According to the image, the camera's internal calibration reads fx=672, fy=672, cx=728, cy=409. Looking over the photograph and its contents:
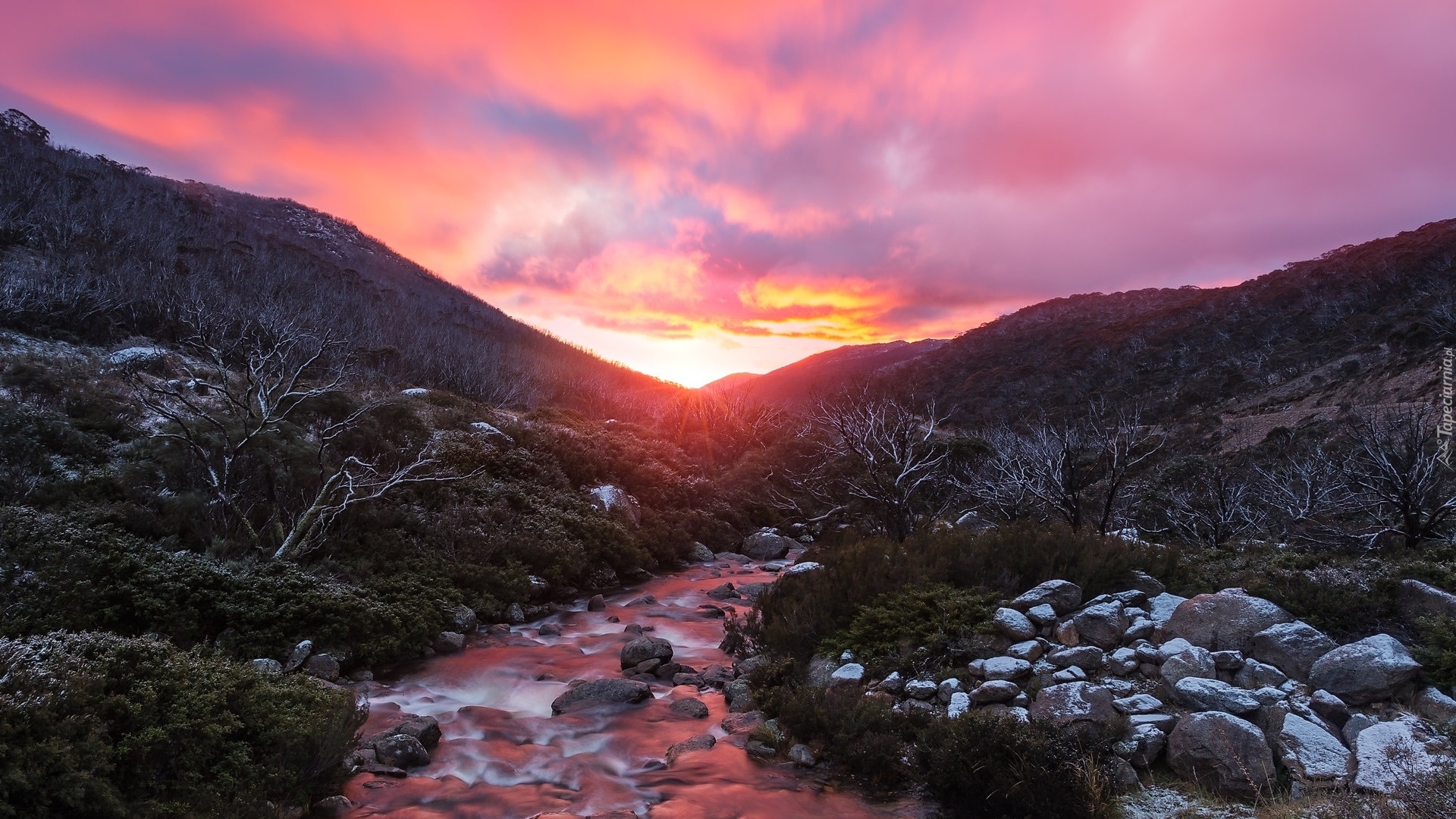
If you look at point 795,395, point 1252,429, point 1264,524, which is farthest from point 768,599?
point 795,395

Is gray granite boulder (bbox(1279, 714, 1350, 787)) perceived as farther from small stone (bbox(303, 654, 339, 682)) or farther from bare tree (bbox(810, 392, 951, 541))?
small stone (bbox(303, 654, 339, 682))

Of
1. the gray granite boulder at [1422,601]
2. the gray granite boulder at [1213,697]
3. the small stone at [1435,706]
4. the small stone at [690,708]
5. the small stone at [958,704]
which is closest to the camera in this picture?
the small stone at [1435,706]

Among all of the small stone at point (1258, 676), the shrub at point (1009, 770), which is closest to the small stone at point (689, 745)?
the shrub at point (1009, 770)

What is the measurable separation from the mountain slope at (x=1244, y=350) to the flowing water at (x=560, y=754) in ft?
93.6

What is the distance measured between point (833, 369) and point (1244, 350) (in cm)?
5191

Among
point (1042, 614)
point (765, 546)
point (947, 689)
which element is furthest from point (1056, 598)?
point (765, 546)

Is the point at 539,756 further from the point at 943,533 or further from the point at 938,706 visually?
the point at 943,533

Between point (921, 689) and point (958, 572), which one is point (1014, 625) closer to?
point (921, 689)

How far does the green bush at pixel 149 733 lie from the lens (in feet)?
13.7

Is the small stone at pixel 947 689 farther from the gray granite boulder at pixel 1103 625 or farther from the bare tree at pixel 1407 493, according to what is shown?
the bare tree at pixel 1407 493

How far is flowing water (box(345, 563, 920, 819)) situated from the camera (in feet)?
19.4

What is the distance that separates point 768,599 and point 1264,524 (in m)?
11.8

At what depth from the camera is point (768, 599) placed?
1032cm

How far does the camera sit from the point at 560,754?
7.17 metres
